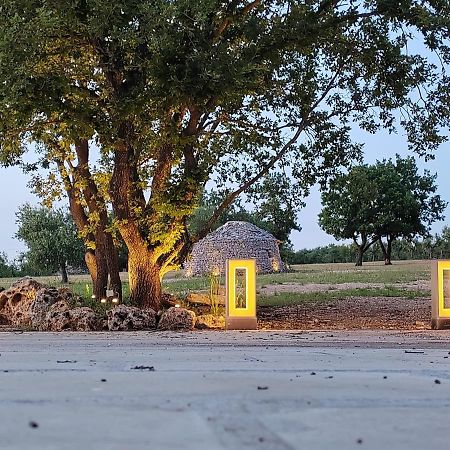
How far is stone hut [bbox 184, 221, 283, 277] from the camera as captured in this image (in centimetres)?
3378

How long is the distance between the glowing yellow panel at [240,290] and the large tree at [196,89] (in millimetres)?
1619

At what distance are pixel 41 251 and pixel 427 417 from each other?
106 ft

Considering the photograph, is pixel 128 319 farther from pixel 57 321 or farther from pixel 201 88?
pixel 201 88

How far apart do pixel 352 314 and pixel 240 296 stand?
4569mm

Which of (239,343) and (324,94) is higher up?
(324,94)

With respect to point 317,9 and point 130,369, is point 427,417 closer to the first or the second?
point 130,369

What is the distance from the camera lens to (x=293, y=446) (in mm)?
1625

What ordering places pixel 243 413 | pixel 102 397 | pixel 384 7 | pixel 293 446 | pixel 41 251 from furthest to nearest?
pixel 41 251, pixel 384 7, pixel 102 397, pixel 243 413, pixel 293 446

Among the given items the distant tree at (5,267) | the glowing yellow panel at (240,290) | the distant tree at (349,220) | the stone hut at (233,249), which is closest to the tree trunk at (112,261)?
the glowing yellow panel at (240,290)

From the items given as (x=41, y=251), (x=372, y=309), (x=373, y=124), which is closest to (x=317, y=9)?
(x=373, y=124)

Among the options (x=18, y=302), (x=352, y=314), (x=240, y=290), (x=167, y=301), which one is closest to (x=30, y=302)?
(x=18, y=302)

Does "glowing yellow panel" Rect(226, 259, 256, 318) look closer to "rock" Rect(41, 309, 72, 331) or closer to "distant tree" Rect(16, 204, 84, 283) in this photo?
"rock" Rect(41, 309, 72, 331)

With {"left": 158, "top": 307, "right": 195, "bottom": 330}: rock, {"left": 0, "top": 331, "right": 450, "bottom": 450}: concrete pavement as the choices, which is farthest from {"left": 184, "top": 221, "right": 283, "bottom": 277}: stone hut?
{"left": 0, "top": 331, "right": 450, "bottom": 450}: concrete pavement

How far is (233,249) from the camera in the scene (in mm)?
33844
